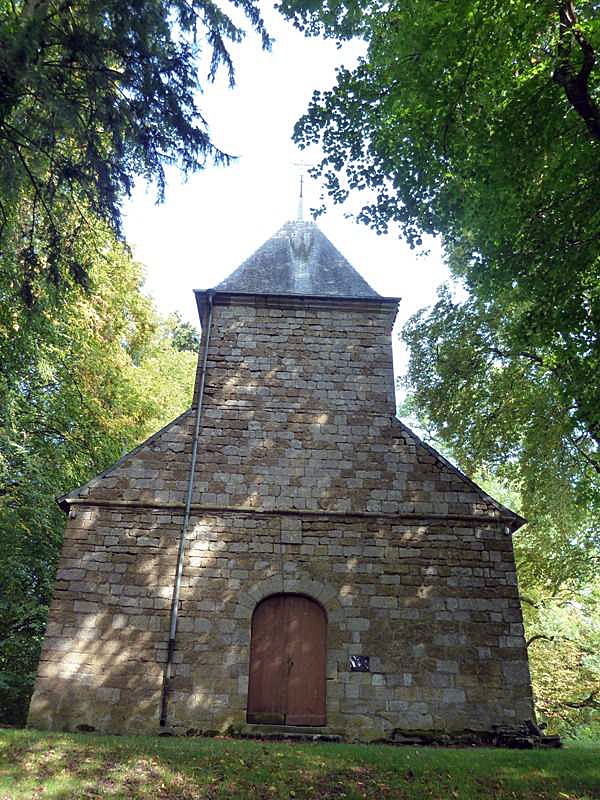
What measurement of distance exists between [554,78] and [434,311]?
796cm

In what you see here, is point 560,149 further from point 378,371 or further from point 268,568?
point 268,568

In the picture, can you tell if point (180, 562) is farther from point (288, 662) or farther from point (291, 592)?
point (288, 662)

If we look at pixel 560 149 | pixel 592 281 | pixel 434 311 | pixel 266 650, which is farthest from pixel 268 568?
pixel 434 311

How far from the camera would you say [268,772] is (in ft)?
20.6

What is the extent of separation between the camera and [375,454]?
10391mm

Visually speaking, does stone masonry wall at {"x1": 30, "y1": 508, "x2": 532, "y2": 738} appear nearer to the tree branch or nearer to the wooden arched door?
the wooden arched door

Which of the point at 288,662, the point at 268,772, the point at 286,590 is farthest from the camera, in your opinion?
the point at 286,590

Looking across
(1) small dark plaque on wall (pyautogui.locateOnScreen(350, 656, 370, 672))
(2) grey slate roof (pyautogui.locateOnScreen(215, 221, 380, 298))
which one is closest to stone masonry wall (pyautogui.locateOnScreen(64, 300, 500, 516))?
(2) grey slate roof (pyautogui.locateOnScreen(215, 221, 380, 298))

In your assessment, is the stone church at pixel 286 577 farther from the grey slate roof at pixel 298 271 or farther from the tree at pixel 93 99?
Answer: the tree at pixel 93 99

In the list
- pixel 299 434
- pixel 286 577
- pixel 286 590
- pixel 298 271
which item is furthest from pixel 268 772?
pixel 298 271

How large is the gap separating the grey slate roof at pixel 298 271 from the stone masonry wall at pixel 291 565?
5.45 ft

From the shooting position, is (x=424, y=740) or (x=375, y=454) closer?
(x=424, y=740)

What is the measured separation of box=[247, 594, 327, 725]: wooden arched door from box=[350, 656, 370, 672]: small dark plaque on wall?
40 cm

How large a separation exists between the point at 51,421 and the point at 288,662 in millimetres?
8380
